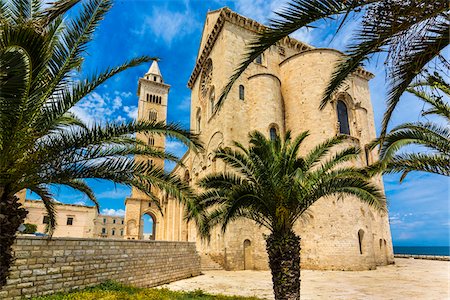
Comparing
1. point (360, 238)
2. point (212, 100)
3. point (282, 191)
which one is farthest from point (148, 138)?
point (282, 191)

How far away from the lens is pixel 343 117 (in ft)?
66.8

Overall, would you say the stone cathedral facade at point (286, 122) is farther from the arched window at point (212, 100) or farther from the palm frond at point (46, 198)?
the palm frond at point (46, 198)

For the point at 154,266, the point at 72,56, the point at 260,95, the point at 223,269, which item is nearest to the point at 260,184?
the point at 72,56

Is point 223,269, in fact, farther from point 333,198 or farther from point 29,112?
point 29,112

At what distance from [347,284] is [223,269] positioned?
24.9 ft

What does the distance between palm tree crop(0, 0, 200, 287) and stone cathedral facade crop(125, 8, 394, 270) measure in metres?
11.2

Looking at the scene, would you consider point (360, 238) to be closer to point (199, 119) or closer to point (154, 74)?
point (199, 119)

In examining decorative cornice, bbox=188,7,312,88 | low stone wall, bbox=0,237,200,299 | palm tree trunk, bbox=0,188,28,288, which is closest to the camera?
palm tree trunk, bbox=0,188,28,288

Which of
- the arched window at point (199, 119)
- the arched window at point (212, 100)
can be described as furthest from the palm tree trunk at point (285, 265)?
the arched window at point (199, 119)

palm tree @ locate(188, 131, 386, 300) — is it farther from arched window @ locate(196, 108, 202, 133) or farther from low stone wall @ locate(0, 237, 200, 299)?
arched window @ locate(196, 108, 202, 133)

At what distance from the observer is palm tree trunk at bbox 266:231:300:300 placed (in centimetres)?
683

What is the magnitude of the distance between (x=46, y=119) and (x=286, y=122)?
58.0 ft

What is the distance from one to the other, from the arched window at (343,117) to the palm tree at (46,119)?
16787 millimetres

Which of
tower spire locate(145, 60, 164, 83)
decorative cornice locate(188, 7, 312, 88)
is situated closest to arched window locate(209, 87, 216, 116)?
decorative cornice locate(188, 7, 312, 88)
